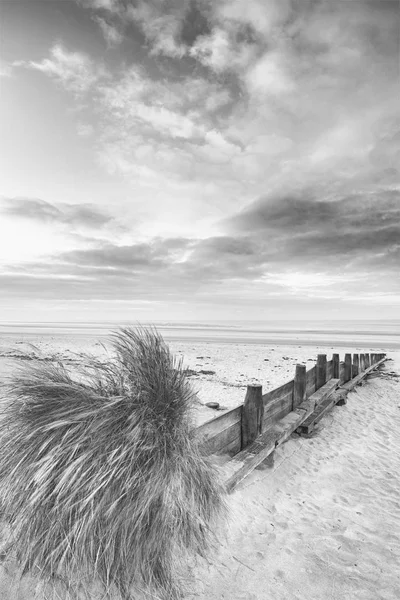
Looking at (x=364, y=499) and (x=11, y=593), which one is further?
(x=364, y=499)

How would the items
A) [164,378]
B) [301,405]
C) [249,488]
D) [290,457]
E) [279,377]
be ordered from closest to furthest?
1. [164,378]
2. [249,488]
3. [290,457]
4. [301,405]
5. [279,377]

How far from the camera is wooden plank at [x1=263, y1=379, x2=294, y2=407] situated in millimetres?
5208

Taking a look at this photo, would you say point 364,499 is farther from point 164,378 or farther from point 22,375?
point 22,375

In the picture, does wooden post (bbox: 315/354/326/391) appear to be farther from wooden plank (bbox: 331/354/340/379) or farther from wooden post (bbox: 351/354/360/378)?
wooden post (bbox: 351/354/360/378)

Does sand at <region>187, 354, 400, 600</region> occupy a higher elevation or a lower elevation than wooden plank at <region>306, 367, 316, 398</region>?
lower

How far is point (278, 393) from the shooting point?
5.70 metres

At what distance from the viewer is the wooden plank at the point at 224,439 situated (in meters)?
3.81

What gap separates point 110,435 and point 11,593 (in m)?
1.19

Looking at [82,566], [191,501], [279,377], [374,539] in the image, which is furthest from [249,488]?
[279,377]

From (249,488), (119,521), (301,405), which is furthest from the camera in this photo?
(301,405)

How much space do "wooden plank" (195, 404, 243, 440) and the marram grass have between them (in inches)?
43.7

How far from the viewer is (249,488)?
4.07 m

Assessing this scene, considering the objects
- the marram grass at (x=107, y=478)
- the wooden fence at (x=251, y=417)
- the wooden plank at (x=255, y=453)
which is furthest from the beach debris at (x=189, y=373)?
the wooden plank at (x=255, y=453)

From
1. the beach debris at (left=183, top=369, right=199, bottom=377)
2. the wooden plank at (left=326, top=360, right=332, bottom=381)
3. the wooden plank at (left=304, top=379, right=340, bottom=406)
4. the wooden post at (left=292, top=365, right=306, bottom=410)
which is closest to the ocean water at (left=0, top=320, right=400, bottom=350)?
the beach debris at (left=183, top=369, right=199, bottom=377)
